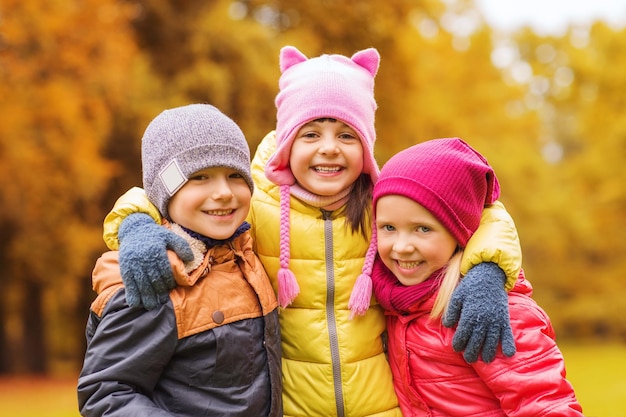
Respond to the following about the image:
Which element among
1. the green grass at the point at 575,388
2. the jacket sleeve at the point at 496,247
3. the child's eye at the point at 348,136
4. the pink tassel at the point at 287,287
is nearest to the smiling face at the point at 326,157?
the child's eye at the point at 348,136

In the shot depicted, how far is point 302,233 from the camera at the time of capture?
3232 millimetres

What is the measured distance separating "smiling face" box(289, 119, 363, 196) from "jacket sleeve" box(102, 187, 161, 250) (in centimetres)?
67

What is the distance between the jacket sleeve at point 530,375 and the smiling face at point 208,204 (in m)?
1.13

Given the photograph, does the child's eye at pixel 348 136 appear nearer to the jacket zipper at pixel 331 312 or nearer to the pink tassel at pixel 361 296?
the jacket zipper at pixel 331 312

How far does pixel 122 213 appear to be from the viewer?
9.61ft

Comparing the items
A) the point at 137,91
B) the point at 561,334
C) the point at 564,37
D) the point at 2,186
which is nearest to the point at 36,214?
the point at 2,186

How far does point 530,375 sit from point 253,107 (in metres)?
9.57

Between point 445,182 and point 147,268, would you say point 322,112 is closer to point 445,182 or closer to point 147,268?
point 445,182

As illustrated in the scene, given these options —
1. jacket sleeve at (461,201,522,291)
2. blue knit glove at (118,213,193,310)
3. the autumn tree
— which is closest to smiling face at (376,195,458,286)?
jacket sleeve at (461,201,522,291)

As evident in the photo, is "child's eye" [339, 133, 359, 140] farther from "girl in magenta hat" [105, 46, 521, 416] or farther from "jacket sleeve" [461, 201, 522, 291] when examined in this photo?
"jacket sleeve" [461, 201, 522, 291]

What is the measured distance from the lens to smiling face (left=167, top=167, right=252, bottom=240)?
2.86 meters

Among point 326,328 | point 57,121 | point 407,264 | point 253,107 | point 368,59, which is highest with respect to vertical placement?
point 253,107

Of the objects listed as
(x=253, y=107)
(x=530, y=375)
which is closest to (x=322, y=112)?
(x=530, y=375)

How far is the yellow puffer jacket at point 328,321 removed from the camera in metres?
3.10
